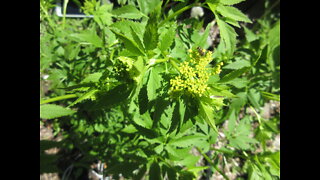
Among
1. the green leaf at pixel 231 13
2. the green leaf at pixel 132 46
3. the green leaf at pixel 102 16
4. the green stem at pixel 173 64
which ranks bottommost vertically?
the green stem at pixel 173 64

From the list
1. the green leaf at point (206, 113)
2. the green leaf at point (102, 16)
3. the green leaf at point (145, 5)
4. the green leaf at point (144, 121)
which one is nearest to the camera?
the green leaf at point (206, 113)

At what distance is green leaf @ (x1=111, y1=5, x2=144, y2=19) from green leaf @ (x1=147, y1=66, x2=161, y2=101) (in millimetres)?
390

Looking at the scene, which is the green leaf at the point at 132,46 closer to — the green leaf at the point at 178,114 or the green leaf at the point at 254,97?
the green leaf at the point at 178,114

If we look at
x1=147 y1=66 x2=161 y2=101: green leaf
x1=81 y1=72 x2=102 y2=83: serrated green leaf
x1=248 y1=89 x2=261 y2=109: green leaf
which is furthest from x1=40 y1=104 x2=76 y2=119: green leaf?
x1=248 y1=89 x2=261 y2=109: green leaf

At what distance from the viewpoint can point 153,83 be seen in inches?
43.4

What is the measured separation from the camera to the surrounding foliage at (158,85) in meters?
1.08

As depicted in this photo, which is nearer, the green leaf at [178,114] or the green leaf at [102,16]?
→ the green leaf at [178,114]

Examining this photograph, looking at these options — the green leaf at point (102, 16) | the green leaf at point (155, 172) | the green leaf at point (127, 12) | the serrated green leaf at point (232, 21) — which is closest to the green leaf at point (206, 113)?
the serrated green leaf at point (232, 21)

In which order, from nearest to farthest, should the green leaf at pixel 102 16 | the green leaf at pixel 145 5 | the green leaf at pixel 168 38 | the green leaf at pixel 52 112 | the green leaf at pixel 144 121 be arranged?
the green leaf at pixel 168 38, the green leaf at pixel 52 112, the green leaf at pixel 145 5, the green leaf at pixel 144 121, the green leaf at pixel 102 16

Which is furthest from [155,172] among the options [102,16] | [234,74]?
[102,16]

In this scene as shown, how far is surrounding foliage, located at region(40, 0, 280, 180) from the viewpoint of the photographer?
1079 mm
